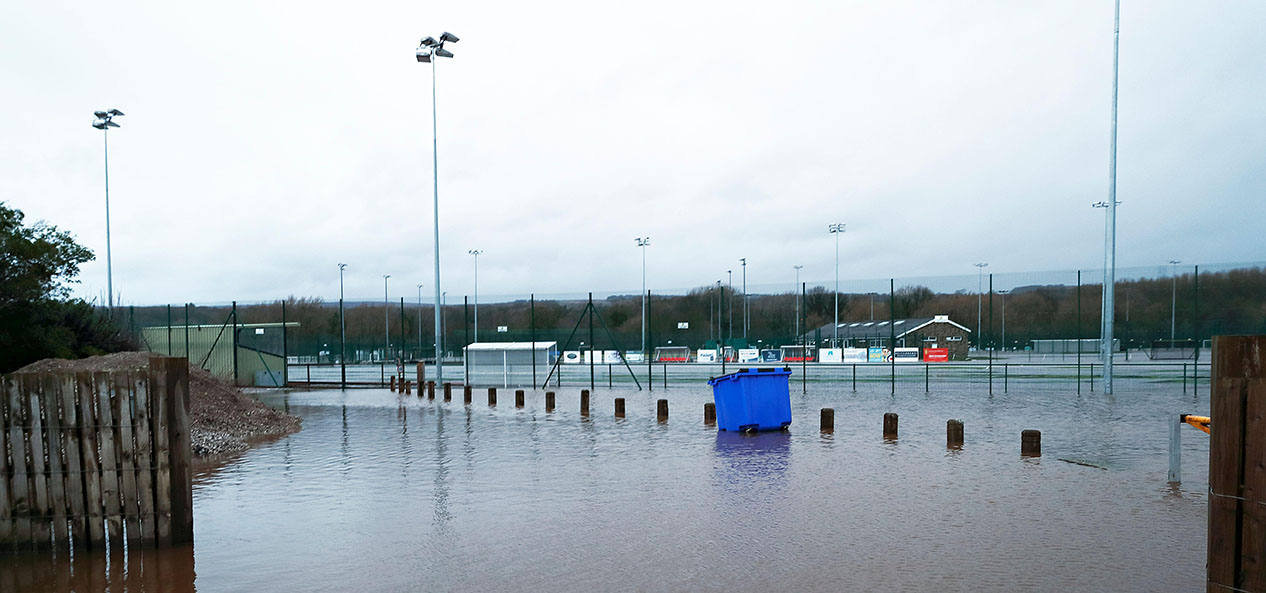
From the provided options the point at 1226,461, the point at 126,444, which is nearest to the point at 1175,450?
the point at 1226,461

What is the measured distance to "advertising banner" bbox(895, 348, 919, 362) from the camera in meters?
45.7

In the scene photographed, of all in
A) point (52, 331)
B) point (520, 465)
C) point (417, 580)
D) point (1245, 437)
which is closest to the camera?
point (1245, 437)

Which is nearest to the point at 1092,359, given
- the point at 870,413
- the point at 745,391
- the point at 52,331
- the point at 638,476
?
the point at 870,413

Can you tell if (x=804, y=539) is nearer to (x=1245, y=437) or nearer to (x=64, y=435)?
(x=1245, y=437)

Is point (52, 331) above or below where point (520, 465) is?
above

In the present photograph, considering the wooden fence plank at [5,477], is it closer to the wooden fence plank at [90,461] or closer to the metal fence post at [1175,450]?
the wooden fence plank at [90,461]

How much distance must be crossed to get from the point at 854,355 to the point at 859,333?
5261 mm

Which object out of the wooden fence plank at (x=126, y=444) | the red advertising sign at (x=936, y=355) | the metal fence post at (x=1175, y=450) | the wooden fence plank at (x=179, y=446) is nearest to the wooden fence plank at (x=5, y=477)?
the wooden fence plank at (x=126, y=444)

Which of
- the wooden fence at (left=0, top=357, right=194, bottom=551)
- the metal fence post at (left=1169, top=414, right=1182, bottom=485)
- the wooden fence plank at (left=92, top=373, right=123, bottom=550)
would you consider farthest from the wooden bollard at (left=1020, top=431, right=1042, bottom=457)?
the wooden fence plank at (left=92, top=373, right=123, bottom=550)

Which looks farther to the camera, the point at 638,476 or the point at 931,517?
the point at 638,476

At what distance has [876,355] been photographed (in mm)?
42969

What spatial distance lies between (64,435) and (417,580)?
128 inches

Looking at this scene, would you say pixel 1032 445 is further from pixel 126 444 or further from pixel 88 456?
pixel 88 456

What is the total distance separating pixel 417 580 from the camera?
6.66 meters
